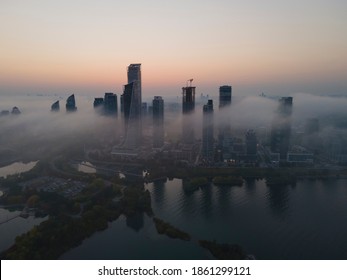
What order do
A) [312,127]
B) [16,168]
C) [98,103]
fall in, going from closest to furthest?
[16,168] → [312,127] → [98,103]

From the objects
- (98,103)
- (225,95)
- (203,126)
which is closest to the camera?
(203,126)

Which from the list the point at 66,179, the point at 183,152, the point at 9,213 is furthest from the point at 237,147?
the point at 9,213

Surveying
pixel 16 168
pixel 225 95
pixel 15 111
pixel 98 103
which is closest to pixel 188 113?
pixel 225 95

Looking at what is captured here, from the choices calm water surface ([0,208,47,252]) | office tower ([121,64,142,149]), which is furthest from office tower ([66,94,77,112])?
calm water surface ([0,208,47,252])

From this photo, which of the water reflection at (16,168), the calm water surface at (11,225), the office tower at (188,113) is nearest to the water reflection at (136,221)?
the calm water surface at (11,225)

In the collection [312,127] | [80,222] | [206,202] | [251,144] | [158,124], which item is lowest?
[206,202]

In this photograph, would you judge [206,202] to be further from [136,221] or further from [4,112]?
[4,112]

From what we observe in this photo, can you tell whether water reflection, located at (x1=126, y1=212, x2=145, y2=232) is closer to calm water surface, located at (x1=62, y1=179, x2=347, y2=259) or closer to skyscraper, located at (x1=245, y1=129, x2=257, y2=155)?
calm water surface, located at (x1=62, y1=179, x2=347, y2=259)
